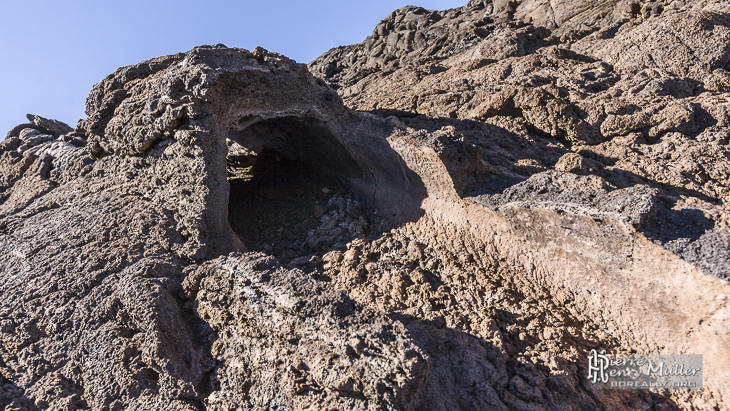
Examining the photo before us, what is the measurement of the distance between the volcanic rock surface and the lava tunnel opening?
3 centimetres

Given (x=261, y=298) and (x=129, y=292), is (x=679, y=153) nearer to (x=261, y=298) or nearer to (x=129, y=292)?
(x=261, y=298)

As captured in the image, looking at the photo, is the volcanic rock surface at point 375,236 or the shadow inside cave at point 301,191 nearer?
the volcanic rock surface at point 375,236

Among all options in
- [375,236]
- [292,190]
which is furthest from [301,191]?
[375,236]

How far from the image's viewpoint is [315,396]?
2.13 metres

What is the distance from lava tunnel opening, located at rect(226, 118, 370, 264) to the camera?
3842 mm

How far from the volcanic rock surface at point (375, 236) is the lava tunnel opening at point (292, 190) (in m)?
0.03

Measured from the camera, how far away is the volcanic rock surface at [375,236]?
7.69 ft

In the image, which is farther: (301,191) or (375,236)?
(301,191)

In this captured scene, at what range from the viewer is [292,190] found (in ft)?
14.9

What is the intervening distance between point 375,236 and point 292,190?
1250 mm

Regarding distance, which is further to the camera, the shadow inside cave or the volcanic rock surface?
the shadow inside cave

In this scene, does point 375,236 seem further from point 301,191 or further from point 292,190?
point 292,190

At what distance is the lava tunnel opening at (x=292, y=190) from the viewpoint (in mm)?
3842

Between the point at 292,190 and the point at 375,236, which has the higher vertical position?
the point at 292,190
